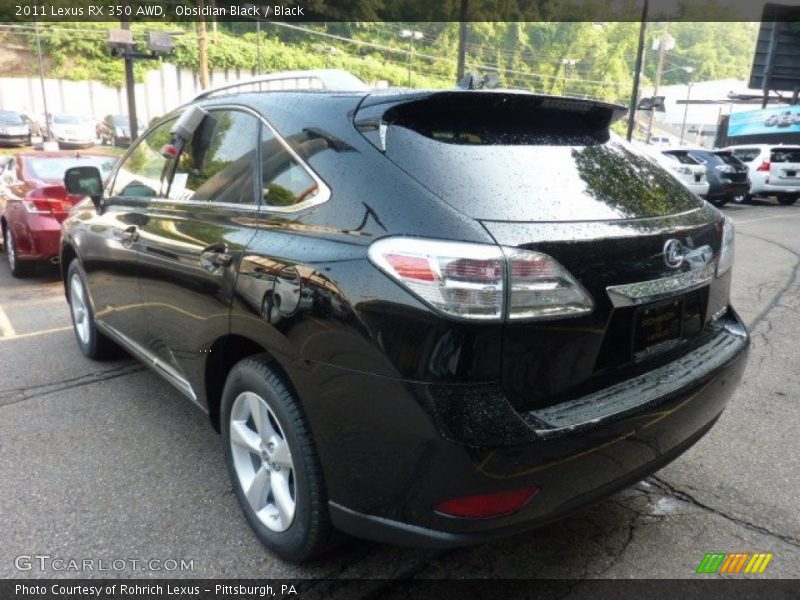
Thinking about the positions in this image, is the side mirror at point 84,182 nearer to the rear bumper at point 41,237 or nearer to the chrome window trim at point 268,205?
the chrome window trim at point 268,205

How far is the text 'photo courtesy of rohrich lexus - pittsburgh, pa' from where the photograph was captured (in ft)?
5.59

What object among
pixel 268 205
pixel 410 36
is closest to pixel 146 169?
pixel 268 205

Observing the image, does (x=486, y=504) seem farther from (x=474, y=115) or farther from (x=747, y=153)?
(x=747, y=153)

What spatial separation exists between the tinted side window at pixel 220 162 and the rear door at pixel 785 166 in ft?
59.5

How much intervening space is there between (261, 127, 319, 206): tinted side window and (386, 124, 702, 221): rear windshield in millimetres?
339

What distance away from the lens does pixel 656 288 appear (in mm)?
1994

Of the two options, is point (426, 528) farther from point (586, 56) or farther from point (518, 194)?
point (586, 56)

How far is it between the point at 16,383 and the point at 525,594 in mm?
3394

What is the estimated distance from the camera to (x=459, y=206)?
1.83 m

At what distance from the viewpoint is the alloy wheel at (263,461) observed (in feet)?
7.18

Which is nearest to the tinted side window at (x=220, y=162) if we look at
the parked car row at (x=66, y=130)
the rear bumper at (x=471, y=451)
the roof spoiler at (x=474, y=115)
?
the roof spoiler at (x=474, y=115)

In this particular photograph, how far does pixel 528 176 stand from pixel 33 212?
606 cm

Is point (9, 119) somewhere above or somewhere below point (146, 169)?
below

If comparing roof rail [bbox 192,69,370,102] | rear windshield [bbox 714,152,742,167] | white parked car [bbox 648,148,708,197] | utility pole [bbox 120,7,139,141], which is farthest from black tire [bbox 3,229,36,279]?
rear windshield [bbox 714,152,742,167]
